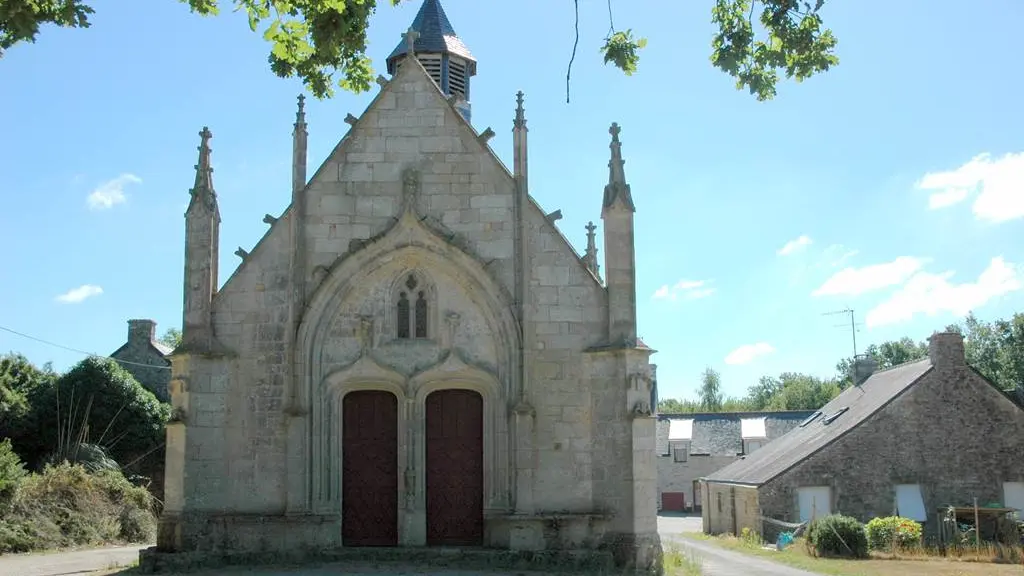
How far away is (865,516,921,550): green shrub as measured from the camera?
25500 millimetres

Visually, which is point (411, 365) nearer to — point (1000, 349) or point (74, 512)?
point (74, 512)

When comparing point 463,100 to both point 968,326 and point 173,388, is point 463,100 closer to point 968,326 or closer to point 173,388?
point 173,388

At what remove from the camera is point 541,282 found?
16.9 meters

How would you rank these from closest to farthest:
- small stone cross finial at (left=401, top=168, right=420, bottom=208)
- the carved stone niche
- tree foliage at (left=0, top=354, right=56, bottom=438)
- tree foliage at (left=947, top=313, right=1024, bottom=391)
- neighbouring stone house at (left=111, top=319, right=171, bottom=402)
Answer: the carved stone niche, small stone cross finial at (left=401, top=168, right=420, bottom=208), tree foliage at (left=0, top=354, right=56, bottom=438), neighbouring stone house at (left=111, top=319, right=171, bottom=402), tree foliage at (left=947, top=313, right=1024, bottom=391)

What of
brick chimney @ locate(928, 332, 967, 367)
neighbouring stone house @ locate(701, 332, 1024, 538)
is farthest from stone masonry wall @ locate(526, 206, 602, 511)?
brick chimney @ locate(928, 332, 967, 367)

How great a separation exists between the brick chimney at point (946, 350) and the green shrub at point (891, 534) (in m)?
6.47

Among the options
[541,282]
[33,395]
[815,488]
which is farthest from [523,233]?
[33,395]

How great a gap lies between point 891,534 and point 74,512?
66.7 feet

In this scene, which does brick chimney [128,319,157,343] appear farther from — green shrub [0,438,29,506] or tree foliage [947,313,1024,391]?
tree foliage [947,313,1024,391]

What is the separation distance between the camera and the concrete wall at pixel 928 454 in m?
29.2

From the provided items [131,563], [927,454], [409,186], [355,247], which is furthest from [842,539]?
[131,563]

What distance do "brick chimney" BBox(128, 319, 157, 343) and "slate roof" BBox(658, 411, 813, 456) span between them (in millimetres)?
33797

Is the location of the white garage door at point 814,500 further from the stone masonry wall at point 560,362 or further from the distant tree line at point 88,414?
the distant tree line at point 88,414

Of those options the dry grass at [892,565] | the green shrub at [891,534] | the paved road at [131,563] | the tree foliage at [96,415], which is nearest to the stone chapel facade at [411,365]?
the paved road at [131,563]
